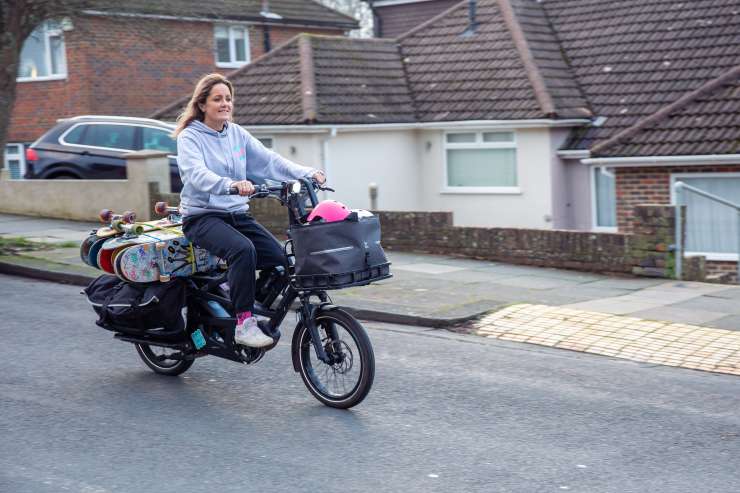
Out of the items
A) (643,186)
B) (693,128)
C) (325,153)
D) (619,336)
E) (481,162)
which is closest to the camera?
(619,336)

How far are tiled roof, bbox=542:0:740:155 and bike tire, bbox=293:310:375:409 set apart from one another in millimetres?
14636

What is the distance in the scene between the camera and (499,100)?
69.7ft

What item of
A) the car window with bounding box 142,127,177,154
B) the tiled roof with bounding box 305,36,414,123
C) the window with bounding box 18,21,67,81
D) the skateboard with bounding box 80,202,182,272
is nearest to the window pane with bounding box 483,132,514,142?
the tiled roof with bounding box 305,36,414,123

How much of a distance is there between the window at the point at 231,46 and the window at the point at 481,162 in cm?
898

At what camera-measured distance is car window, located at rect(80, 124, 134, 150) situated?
18.3m

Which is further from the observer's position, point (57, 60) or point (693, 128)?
point (57, 60)

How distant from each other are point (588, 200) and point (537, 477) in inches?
636

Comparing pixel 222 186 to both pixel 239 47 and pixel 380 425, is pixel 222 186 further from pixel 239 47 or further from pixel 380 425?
pixel 239 47

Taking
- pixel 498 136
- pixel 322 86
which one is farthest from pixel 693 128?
pixel 322 86

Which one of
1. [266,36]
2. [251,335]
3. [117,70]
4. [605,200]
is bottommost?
[251,335]

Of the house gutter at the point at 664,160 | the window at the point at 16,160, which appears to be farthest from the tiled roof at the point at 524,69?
the window at the point at 16,160

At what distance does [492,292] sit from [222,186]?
5250mm

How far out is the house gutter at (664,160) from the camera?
16.6 metres

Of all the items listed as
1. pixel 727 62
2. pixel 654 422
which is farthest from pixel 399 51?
pixel 654 422
